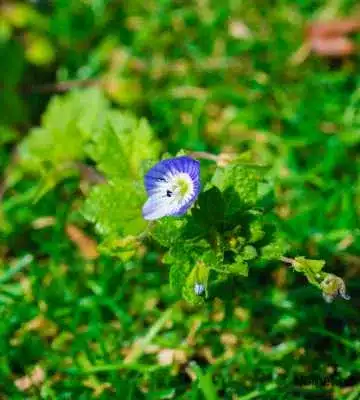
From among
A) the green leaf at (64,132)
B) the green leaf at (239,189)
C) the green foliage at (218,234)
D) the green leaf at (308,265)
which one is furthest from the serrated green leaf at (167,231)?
the green leaf at (64,132)

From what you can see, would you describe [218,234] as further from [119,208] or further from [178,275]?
[119,208]

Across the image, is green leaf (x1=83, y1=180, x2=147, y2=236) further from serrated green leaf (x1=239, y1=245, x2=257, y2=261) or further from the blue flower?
serrated green leaf (x1=239, y1=245, x2=257, y2=261)

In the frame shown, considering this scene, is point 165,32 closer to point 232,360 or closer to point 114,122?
point 114,122

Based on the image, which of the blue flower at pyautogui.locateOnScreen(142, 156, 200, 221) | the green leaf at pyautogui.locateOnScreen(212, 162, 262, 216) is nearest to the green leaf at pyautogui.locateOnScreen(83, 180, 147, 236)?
the blue flower at pyautogui.locateOnScreen(142, 156, 200, 221)

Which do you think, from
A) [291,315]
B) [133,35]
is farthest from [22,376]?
[133,35]

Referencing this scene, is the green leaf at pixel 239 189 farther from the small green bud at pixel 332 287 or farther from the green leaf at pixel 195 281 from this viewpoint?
the small green bud at pixel 332 287
